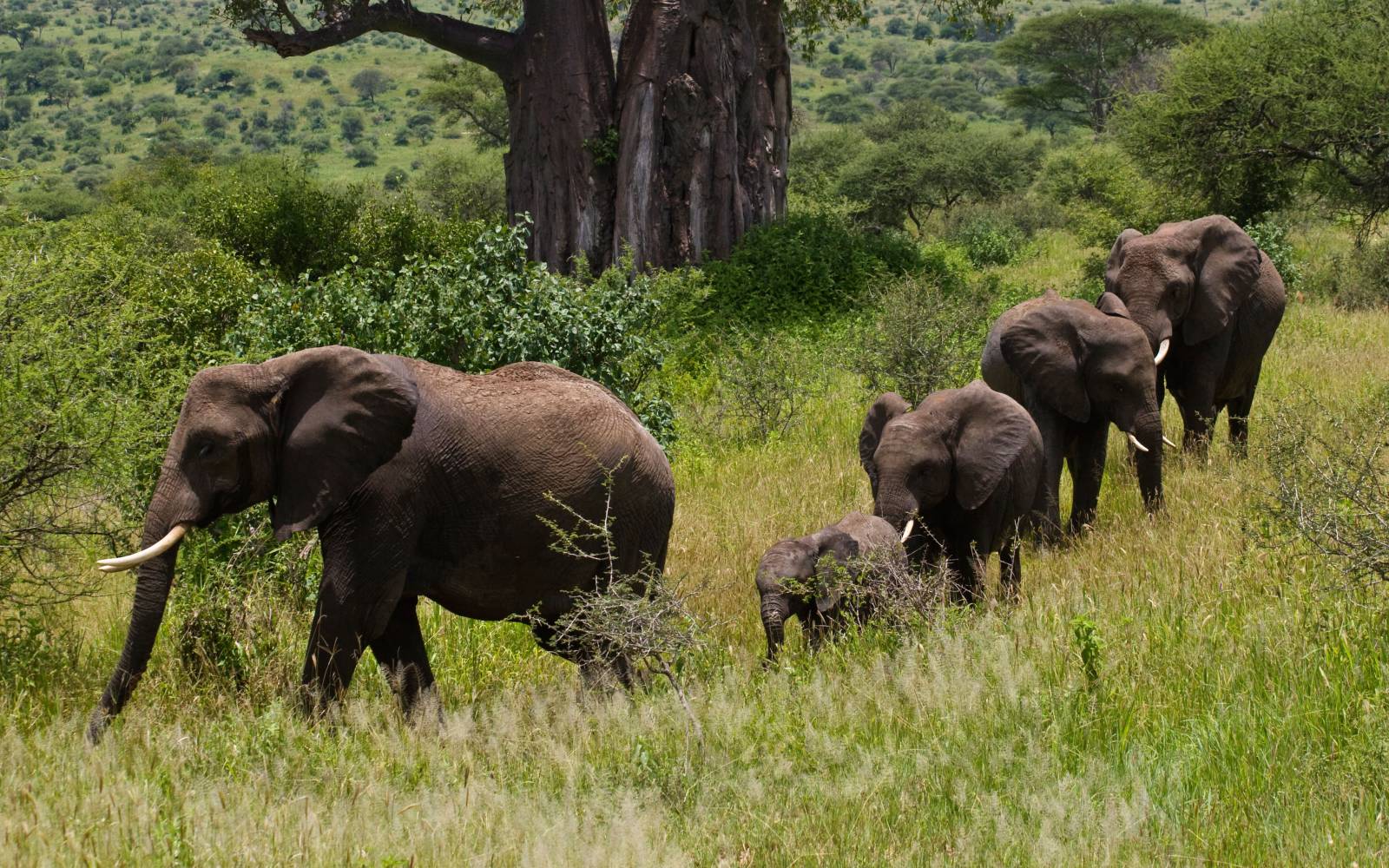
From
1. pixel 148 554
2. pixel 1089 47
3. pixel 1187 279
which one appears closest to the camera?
pixel 148 554

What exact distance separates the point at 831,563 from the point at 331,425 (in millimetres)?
2748

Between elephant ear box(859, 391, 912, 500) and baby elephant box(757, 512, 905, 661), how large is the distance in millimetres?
664

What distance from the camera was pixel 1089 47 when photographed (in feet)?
195

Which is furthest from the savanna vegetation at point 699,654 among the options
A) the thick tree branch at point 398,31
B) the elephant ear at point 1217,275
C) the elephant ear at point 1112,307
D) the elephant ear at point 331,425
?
the thick tree branch at point 398,31

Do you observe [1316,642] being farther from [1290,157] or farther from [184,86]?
[184,86]

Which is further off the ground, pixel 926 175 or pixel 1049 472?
pixel 1049 472

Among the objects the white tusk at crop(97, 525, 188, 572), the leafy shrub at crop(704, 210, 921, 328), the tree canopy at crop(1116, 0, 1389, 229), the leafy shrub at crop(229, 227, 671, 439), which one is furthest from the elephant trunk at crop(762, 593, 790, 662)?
the tree canopy at crop(1116, 0, 1389, 229)

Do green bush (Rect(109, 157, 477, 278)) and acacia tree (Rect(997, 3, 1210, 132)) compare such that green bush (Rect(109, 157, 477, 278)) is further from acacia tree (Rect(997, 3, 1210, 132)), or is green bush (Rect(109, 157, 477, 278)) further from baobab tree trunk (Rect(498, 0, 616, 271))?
acacia tree (Rect(997, 3, 1210, 132))

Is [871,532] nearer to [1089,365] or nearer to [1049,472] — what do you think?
[1049,472]

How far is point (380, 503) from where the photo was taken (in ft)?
19.5

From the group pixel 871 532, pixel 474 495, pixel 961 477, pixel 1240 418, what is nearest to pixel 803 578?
pixel 871 532

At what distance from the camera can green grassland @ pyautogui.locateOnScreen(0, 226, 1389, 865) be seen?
4.34 meters

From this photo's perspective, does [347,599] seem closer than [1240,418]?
Yes

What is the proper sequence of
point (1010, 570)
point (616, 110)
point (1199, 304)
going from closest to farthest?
point (1010, 570) → point (1199, 304) → point (616, 110)
